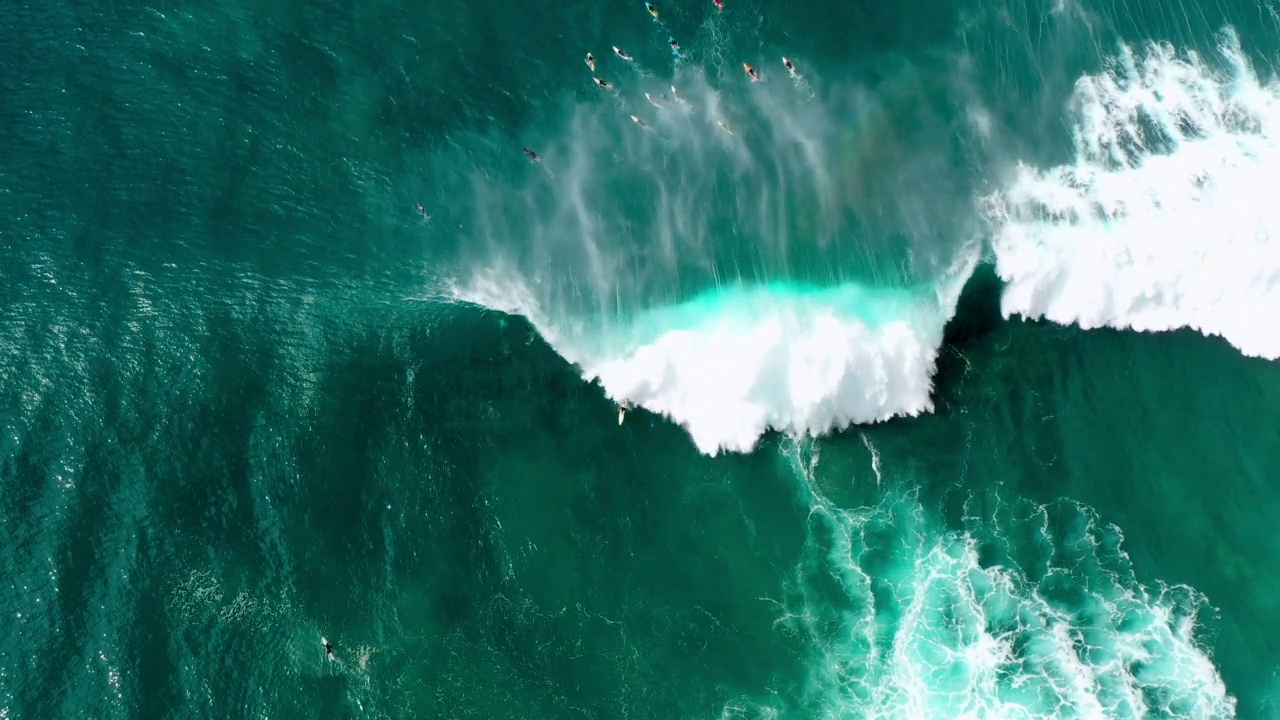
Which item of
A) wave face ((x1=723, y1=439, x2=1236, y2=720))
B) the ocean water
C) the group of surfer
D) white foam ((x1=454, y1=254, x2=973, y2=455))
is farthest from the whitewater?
wave face ((x1=723, y1=439, x2=1236, y2=720))

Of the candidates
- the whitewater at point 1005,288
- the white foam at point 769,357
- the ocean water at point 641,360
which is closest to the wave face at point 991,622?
the ocean water at point 641,360

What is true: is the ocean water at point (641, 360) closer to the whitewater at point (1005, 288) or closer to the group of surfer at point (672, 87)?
the whitewater at point (1005, 288)

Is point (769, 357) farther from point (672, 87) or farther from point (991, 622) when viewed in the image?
point (991, 622)

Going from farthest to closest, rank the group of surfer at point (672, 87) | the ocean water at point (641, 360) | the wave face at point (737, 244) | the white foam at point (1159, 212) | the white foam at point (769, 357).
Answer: the group of surfer at point (672, 87) → the white foam at point (1159, 212) → the wave face at point (737, 244) → the white foam at point (769, 357) → the ocean water at point (641, 360)

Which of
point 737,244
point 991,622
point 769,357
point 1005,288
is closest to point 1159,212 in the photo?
point 1005,288

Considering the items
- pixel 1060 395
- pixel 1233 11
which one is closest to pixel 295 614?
A: pixel 1060 395
